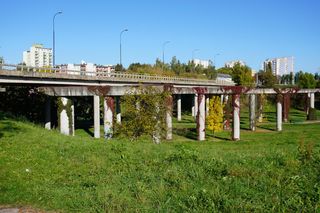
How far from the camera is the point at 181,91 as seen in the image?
4219 centimetres

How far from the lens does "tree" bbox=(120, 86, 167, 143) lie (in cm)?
2689

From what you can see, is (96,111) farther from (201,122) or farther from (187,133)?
(187,133)

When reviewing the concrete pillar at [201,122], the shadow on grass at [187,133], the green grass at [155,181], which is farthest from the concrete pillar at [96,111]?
the green grass at [155,181]

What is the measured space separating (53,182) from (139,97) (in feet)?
58.4

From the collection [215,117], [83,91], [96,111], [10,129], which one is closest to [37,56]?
[215,117]

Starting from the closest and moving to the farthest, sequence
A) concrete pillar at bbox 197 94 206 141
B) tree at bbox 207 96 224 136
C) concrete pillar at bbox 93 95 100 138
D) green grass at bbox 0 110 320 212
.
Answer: green grass at bbox 0 110 320 212 → concrete pillar at bbox 93 95 100 138 → concrete pillar at bbox 197 94 206 141 → tree at bbox 207 96 224 136

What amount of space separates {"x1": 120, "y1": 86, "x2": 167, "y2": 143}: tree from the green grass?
12184 millimetres

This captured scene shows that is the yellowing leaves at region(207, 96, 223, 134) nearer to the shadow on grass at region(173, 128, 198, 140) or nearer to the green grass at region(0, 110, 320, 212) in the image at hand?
the shadow on grass at region(173, 128, 198, 140)

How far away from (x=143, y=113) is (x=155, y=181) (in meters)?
17.5

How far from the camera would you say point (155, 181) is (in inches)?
387

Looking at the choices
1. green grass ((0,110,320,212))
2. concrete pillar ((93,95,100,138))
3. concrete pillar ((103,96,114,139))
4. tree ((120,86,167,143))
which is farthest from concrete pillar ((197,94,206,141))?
green grass ((0,110,320,212))

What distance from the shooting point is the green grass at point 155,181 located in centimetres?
793

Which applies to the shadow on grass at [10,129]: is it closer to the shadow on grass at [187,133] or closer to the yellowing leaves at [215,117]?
the shadow on grass at [187,133]

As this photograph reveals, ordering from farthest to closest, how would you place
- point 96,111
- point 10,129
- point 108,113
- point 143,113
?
point 96,111 → point 108,113 → point 143,113 → point 10,129
